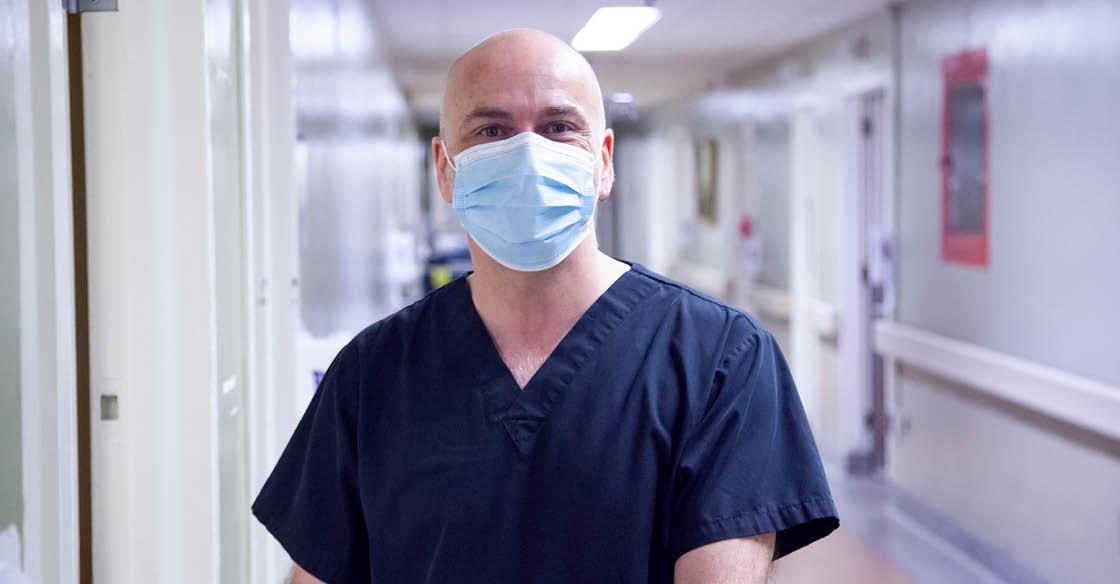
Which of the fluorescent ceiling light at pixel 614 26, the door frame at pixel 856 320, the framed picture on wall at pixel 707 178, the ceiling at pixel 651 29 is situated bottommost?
the door frame at pixel 856 320

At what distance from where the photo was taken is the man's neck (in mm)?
1397

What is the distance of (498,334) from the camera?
4.66ft

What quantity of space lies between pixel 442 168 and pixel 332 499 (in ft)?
1.36

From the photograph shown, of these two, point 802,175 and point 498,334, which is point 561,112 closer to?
point 498,334

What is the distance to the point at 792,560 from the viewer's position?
4793 mm

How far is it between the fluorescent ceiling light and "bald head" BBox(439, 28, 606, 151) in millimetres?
3915

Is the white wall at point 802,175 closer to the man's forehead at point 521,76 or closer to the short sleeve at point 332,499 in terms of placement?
the man's forehead at point 521,76

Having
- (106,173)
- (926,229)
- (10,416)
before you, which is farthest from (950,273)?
(10,416)

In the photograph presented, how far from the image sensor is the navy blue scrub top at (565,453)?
1.27 meters

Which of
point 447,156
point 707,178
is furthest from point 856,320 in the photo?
point 447,156

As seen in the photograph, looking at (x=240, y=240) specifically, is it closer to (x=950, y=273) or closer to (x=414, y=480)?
(x=414, y=480)

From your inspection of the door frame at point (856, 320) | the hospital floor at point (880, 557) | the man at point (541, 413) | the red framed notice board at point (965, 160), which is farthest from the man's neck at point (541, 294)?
the door frame at point (856, 320)

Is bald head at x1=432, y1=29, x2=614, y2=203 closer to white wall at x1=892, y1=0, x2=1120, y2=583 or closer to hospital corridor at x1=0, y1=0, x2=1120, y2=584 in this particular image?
hospital corridor at x1=0, y1=0, x2=1120, y2=584

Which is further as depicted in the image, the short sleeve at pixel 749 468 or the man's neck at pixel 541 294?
the man's neck at pixel 541 294
